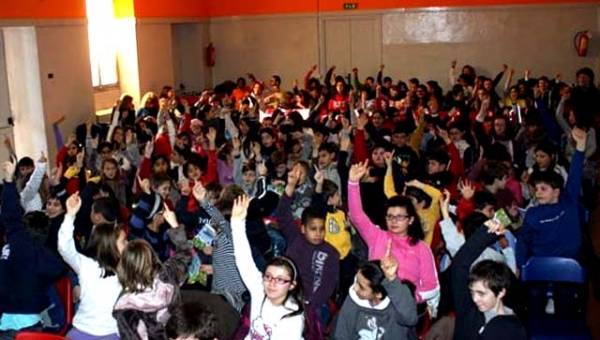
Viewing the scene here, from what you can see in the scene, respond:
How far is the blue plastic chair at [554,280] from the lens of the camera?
182 inches

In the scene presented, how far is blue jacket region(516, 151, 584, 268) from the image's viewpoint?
5.33 meters

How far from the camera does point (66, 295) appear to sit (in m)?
4.70

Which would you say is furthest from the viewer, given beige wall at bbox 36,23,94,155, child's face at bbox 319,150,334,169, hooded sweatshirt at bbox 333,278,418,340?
beige wall at bbox 36,23,94,155

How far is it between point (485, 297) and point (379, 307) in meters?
0.56

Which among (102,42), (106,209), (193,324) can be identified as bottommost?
(193,324)

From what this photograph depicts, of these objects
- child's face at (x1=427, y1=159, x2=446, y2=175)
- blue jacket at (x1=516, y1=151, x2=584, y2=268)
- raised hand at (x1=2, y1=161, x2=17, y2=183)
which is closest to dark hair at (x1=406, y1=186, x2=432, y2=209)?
blue jacket at (x1=516, y1=151, x2=584, y2=268)

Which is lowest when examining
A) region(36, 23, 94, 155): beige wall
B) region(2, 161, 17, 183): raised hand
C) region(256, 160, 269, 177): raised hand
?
region(256, 160, 269, 177): raised hand

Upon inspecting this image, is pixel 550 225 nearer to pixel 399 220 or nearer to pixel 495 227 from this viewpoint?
pixel 399 220

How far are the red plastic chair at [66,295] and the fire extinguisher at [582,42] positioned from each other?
1199 centimetres

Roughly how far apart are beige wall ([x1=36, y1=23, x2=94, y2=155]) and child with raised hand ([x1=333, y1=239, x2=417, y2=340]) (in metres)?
7.75

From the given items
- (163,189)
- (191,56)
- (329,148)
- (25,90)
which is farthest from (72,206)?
(191,56)

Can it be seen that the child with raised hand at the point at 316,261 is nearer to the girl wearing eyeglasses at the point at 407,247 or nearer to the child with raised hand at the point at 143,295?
the girl wearing eyeglasses at the point at 407,247

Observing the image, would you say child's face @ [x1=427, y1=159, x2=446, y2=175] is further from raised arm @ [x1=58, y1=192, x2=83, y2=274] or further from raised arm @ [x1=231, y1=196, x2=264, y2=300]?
raised arm @ [x1=58, y1=192, x2=83, y2=274]

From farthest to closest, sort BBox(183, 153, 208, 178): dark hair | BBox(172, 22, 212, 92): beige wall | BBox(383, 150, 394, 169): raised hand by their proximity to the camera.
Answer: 1. BBox(172, 22, 212, 92): beige wall
2. BBox(183, 153, 208, 178): dark hair
3. BBox(383, 150, 394, 169): raised hand
